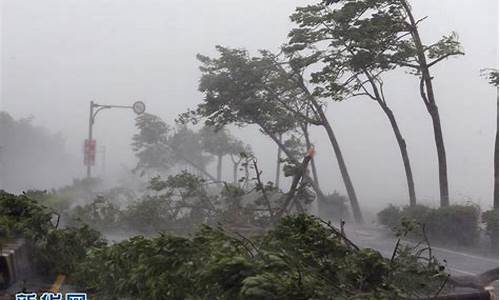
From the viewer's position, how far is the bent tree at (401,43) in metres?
6.22

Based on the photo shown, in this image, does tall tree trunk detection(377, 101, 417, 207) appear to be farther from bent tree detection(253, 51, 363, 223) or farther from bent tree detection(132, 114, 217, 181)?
bent tree detection(132, 114, 217, 181)

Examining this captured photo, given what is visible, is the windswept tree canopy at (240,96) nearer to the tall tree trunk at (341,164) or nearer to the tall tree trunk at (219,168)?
the tall tree trunk at (341,164)

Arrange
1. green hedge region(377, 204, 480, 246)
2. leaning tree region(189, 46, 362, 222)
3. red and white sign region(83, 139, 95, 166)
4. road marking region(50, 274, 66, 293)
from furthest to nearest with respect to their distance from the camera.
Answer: red and white sign region(83, 139, 95, 166) < leaning tree region(189, 46, 362, 222) < green hedge region(377, 204, 480, 246) < road marking region(50, 274, 66, 293)

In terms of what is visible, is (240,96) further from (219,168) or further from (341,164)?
(341,164)

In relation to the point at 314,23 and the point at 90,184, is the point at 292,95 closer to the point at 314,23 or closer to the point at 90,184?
the point at 314,23

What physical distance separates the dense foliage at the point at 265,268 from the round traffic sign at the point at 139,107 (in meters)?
2.88

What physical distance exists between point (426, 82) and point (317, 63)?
128cm

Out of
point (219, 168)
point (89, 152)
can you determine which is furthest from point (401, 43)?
point (89, 152)

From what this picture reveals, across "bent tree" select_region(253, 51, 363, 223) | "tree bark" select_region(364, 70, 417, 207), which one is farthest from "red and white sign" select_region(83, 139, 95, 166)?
"tree bark" select_region(364, 70, 417, 207)

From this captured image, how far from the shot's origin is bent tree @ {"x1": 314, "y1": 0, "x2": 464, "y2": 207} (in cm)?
622

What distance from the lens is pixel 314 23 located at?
6523 mm

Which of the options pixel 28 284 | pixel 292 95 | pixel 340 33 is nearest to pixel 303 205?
pixel 292 95

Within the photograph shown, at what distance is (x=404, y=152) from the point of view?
21.1ft

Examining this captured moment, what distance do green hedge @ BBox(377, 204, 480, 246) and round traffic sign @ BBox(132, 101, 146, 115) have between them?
318 cm
